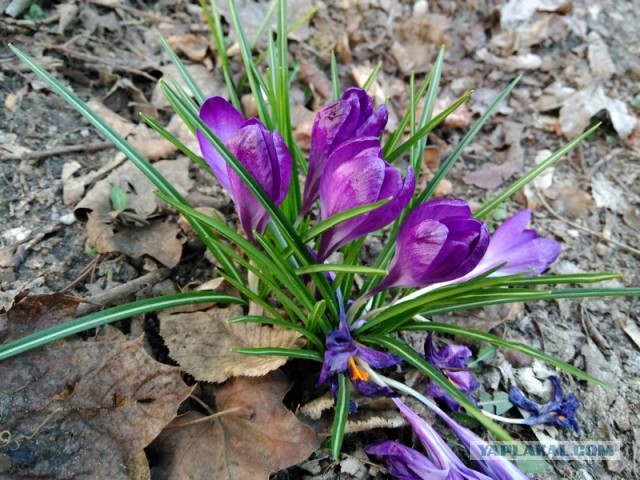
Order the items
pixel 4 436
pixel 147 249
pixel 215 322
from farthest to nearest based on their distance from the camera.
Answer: pixel 147 249 < pixel 215 322 < pixel 4 436

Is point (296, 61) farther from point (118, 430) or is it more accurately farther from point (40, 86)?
point (118, 430)

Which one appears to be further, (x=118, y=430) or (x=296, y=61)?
(x=296, y=61)

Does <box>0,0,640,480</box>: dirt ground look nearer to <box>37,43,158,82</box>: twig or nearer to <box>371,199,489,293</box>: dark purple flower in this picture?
<box>37,43,158,82</box>: twig

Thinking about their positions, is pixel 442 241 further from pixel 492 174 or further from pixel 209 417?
pixel 492 174

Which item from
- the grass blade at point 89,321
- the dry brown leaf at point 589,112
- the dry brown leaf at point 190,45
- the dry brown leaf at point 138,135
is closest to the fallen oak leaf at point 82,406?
the grass blade at point 89,321

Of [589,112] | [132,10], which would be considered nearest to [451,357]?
[589,112]

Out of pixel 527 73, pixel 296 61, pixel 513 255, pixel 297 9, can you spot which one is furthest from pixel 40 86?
pixel 527 73
